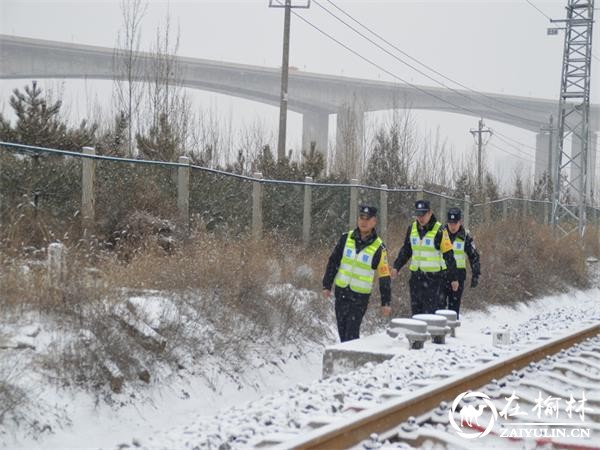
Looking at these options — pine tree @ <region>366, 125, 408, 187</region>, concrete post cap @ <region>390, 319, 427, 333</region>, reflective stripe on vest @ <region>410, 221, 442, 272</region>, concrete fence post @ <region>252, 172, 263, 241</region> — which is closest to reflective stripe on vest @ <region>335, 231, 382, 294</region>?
concrete post cap @ <region>390, 319, 427, 333</region>

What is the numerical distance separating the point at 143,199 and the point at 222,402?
13.9 feet

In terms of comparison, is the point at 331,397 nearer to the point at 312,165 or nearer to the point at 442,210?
the point at 312,165

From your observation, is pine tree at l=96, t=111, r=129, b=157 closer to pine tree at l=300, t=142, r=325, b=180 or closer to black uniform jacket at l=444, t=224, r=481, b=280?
pine tree at l=300, t=142, r=325, b=180

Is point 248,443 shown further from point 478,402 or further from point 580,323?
point 580,323

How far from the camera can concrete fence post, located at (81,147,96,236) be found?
11258 millimetres

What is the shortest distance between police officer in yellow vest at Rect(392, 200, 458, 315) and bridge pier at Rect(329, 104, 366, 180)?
23.7 m

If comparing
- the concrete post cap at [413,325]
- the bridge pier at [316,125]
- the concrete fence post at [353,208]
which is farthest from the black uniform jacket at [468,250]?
the bridge pier at [316,125]

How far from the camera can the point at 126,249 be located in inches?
441

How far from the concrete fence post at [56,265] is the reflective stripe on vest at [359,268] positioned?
3.09 m

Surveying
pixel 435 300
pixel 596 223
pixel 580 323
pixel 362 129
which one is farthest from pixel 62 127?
pixel 596 223

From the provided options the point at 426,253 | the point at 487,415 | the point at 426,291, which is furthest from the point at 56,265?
the point at 426,291

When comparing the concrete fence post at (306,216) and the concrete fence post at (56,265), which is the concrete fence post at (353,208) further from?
the concrete fence post at (56,265)

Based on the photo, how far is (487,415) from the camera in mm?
6793

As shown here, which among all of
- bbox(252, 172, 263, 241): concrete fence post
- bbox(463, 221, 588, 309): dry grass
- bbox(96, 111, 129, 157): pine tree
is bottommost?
bbox(463, 221, 588, 309): dry grass
